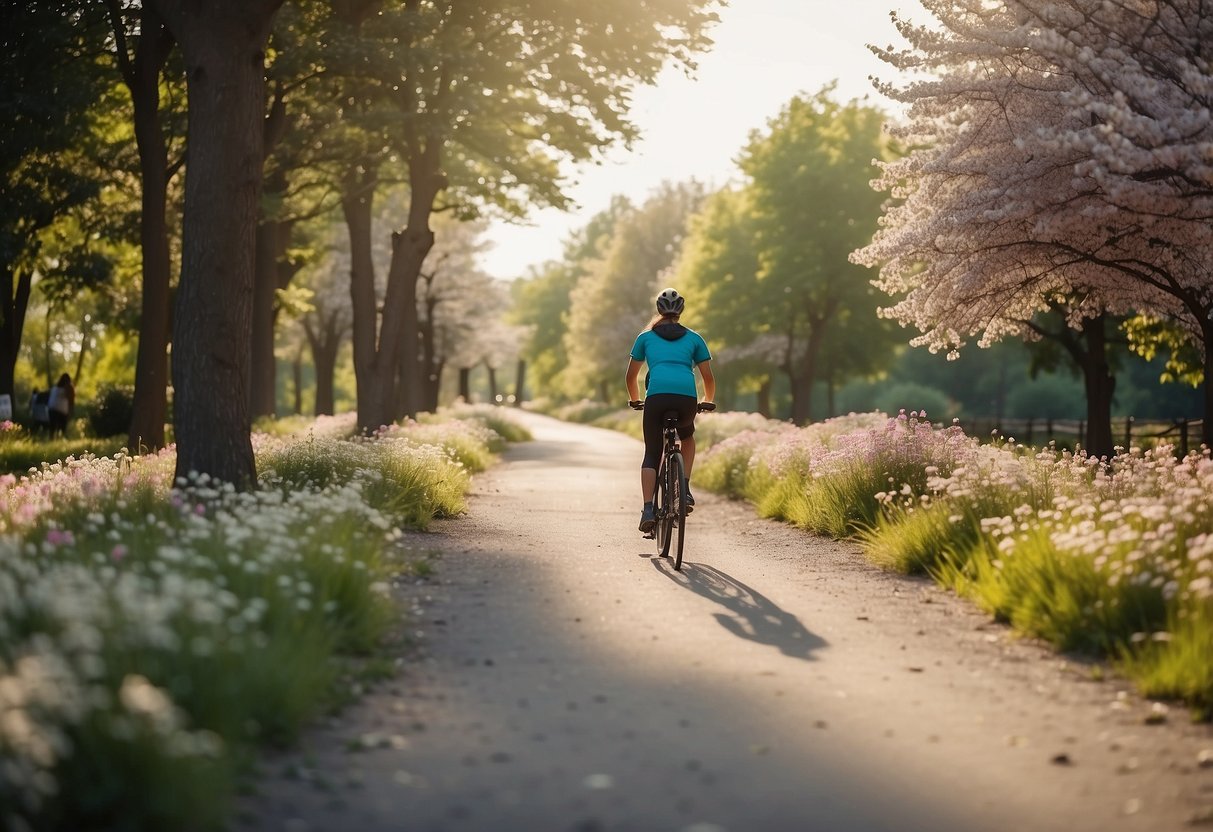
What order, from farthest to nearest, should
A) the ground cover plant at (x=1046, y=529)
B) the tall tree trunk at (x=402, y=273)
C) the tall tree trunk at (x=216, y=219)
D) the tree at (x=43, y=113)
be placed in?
the tall tree trunk at (x=402, y=273), the tree at (x=43, y=113), the tall tree trunk at (x=216, y=219), the ground cover plant at (x=1046, y=529)

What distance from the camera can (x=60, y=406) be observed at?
27719 millimetres

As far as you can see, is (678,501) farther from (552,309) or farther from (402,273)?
(552,309)

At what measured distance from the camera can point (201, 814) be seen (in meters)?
3.55

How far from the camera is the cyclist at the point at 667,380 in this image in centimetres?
1018

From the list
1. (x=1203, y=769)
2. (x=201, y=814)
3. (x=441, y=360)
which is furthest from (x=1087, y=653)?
(x=441, y=360)

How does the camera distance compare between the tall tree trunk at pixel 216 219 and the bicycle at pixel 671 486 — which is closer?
the bicycle at pixel 671 486

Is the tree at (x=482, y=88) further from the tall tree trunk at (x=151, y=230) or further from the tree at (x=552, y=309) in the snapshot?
the tree at (x=552, y=309)

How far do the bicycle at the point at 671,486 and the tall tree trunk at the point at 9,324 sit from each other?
24817 millimetres

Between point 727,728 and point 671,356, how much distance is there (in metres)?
5.48

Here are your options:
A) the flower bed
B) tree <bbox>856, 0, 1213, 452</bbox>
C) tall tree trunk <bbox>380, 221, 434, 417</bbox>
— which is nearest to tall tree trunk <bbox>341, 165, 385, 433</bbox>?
tall tree trunk <bbox>380, 221, 434, 417</bbox>

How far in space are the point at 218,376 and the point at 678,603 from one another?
16.0 feet

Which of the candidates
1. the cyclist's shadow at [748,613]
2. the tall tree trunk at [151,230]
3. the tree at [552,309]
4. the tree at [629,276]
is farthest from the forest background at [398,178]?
the tree at [552,309]

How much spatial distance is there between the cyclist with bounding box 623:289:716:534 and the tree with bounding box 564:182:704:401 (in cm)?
5283

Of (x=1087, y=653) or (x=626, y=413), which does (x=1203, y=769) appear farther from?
(x=626, y=413)
